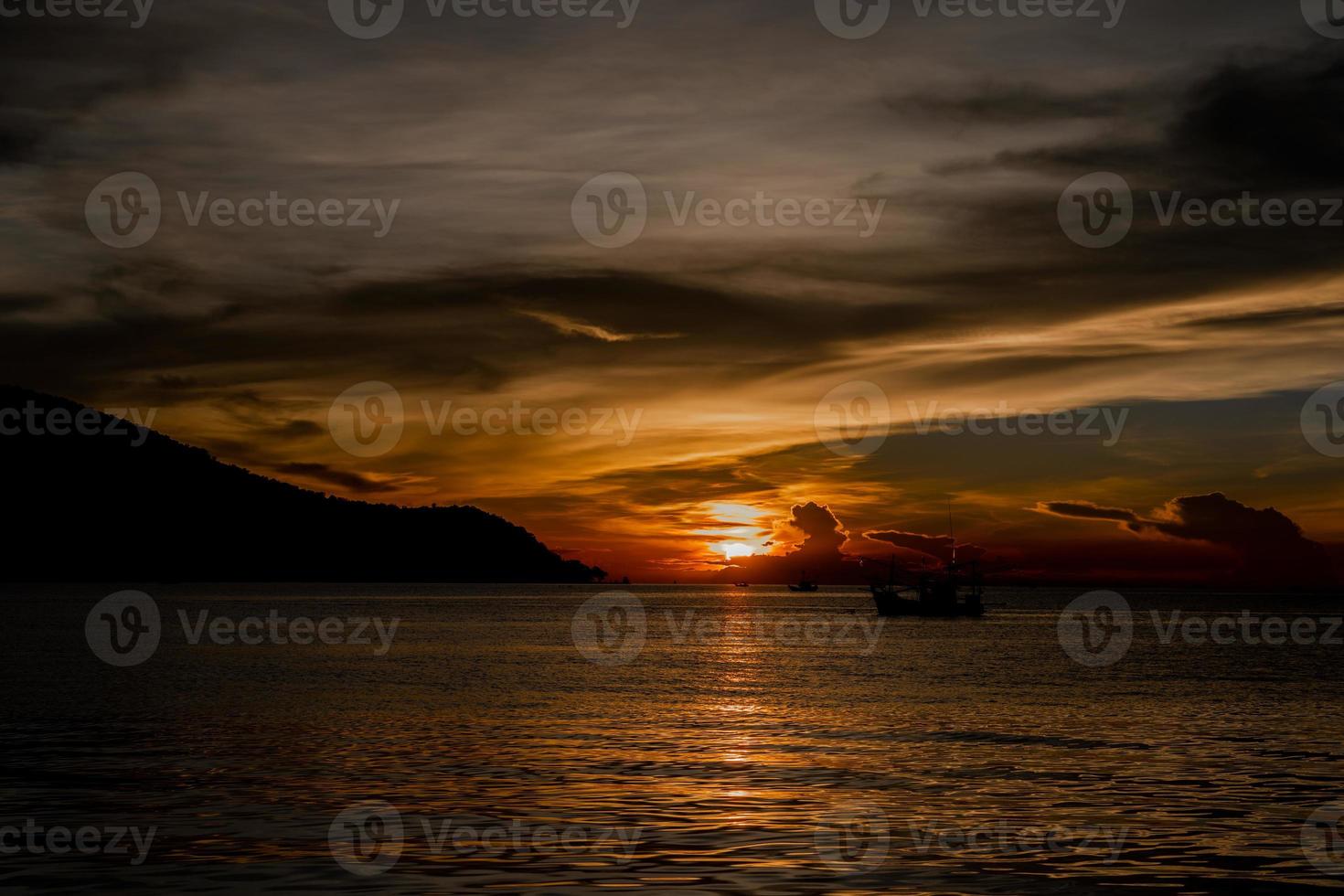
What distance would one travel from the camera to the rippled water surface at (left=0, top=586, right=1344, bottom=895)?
76.7ft

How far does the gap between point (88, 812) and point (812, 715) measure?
31342 mm

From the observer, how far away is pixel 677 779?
34.0 meters

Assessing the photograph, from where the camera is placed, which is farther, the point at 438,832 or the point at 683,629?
the point at 683,629

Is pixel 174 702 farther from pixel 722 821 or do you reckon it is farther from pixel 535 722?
pixel 722 821

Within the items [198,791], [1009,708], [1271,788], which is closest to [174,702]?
[198,791]

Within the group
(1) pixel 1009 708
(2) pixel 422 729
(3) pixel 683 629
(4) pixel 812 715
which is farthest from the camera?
(3) pixel 683 629

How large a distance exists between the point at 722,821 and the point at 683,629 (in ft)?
448

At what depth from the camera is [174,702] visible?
55.8 metres

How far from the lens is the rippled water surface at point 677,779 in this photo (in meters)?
23.4

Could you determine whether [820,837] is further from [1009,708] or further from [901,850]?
[1009,708]

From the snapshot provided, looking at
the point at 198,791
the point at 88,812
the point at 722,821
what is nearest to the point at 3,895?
the point at 88,812

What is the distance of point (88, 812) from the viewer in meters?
28.3

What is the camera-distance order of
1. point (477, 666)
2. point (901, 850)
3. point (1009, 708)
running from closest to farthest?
point (901, 850)
point (1009, 708)
point (477, 666)

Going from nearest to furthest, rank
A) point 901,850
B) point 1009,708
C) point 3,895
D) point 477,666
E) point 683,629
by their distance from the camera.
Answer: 1. point 3,895
2. point 901,850
3. point 1009,708
4. point 477,666
5. point 683,629
